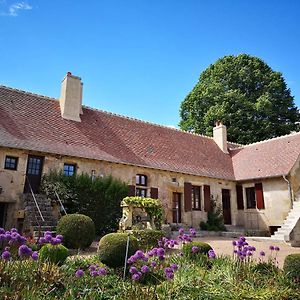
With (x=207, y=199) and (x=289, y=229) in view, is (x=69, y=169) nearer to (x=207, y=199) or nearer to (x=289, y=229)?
(x=207, y=199)

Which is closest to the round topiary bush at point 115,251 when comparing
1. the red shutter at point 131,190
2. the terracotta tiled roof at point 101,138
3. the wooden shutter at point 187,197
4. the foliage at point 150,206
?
the foliage at point 150,206

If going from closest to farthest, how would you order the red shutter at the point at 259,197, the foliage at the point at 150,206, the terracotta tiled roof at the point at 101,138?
the foliage at the point at 150,206 → the terracotta tiled roof at the point at 101,138 → the red shutter at the point at 259,197

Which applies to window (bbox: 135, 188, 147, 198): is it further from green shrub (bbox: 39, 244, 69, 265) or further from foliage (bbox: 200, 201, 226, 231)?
green shrub (bbox: 39, 244, 69, 265)

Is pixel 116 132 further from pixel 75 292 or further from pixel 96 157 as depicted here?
→ pixel 75 292

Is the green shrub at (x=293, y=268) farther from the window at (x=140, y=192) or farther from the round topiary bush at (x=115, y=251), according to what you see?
the window at (x=140, y=192)

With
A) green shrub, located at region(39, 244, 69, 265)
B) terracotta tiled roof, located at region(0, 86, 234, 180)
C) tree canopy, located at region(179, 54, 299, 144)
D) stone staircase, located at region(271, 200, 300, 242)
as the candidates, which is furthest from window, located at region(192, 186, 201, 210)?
green shrub, located at region(39, 244, 69, 265)

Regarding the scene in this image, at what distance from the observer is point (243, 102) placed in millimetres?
26891

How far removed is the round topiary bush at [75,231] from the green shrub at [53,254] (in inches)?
137

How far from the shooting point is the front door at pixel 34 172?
39.5 ft

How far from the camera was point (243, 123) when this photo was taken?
88.0 ft

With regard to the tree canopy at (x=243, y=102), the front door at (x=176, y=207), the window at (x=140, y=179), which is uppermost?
the tree canopy at (x=243, y=102)

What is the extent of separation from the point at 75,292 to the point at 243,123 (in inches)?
975

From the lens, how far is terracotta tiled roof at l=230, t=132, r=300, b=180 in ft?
55.2

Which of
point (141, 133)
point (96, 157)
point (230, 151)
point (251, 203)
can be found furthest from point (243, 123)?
point (96, 157)
